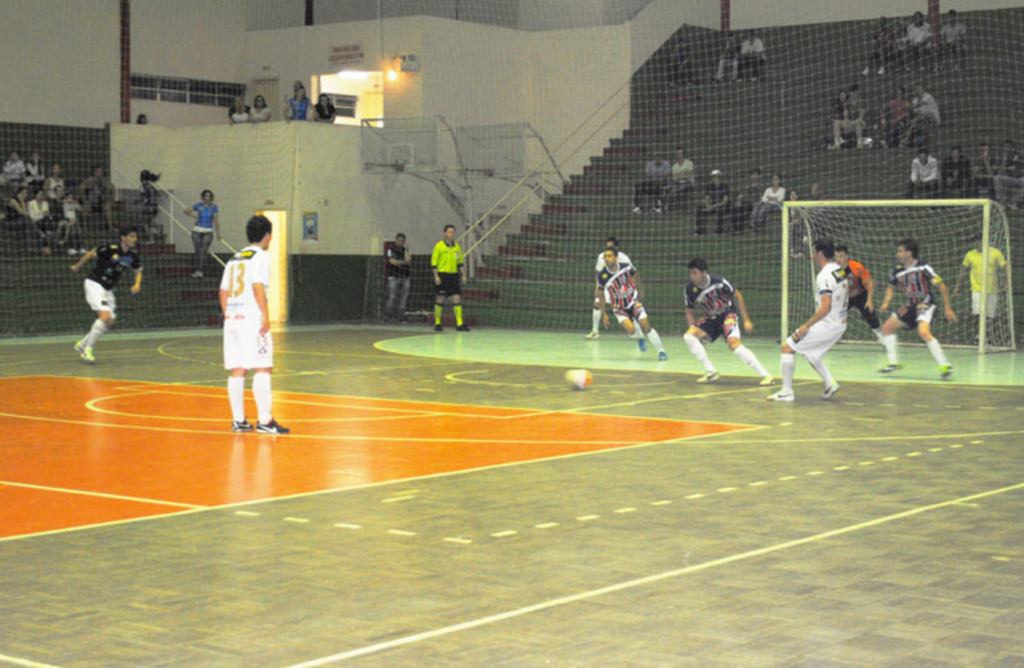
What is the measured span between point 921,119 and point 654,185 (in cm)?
624

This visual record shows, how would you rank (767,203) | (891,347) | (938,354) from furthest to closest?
(767,203) < (891,347) < (938,354)

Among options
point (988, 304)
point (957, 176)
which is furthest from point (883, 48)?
point (988, 304)

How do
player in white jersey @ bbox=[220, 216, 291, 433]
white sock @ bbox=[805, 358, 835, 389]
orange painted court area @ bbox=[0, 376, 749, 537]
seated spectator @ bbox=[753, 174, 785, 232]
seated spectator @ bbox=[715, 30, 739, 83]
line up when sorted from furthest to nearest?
seated spectator @ bbox=[715, 30, 739, 83] < seated spectator @ bbox=[753, 174, 785, 232] < white sock @ bbox=[805, 358, 835, 389] < player in white jersey @ bbox=[220, 216, 291, 433] < orange painted court area @ bbox=[0, 376, 749, 537]

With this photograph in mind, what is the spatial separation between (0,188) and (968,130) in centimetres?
2195

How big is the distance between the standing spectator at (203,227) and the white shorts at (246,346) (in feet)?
65.5

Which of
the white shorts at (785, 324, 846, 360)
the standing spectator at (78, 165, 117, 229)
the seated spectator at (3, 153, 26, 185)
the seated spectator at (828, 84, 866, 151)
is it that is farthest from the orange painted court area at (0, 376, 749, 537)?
the seated spectator at (828, 84, 866, 151)

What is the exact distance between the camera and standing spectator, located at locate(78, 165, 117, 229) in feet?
108

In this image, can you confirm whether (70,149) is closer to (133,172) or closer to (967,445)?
(133,172)

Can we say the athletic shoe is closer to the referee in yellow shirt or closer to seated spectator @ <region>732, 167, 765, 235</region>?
the referee in yellow shirt

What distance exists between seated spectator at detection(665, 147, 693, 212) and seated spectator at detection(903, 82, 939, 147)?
4.90m

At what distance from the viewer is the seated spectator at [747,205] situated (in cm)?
3136

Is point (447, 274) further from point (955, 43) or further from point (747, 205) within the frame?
point (955, 43)

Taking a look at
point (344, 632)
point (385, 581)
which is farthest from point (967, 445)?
point (344, 632)

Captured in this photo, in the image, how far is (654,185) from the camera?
3350 cm
